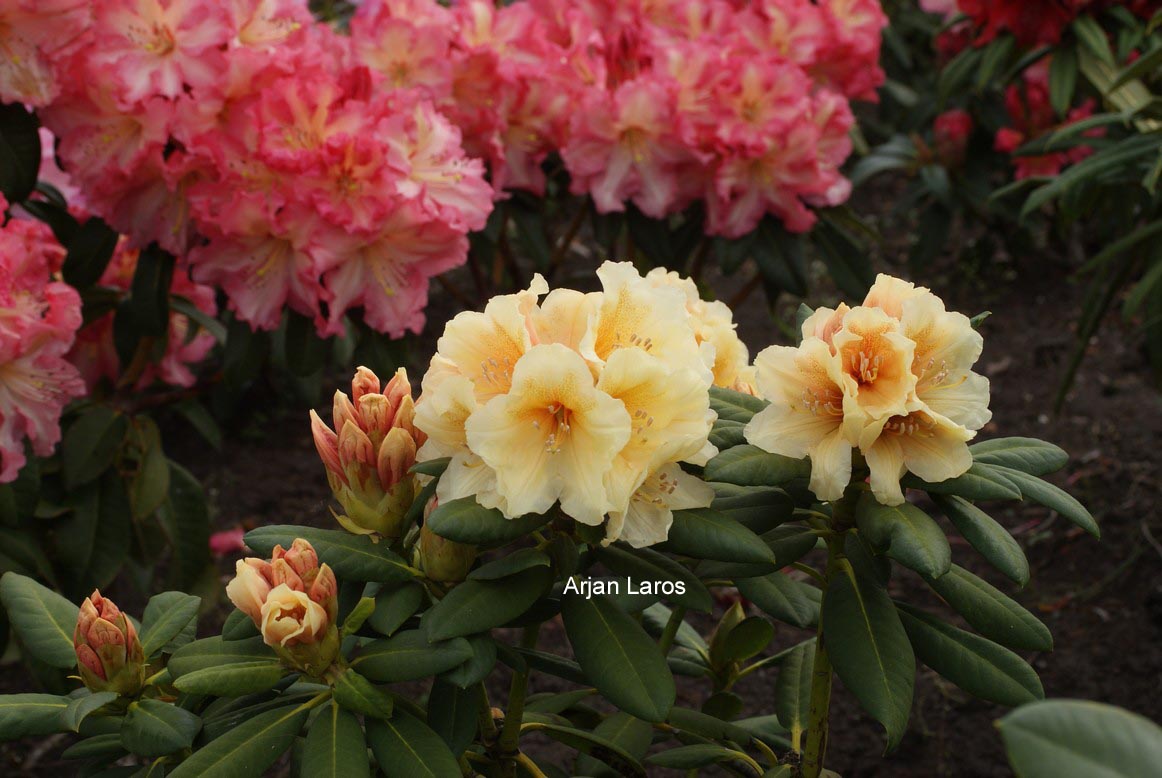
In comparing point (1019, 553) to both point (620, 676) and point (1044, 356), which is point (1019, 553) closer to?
point (620, 676)

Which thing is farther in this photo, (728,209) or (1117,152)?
(728,209)

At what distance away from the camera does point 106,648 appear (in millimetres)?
1060

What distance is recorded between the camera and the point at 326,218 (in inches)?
72.9

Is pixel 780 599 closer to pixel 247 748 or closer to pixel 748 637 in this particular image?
pixel 748 637

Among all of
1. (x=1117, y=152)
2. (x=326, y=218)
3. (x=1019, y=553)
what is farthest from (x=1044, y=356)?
(x=1019, y=553)

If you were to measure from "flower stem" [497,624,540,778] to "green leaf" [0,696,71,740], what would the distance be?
404mm

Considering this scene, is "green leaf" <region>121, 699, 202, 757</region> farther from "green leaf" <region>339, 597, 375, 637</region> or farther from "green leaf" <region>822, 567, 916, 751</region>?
"green leaf" <region>822, 567, 916, 751</region>

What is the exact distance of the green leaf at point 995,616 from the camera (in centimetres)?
109

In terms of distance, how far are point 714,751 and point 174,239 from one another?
121 centimetres

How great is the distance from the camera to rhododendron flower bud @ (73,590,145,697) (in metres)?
1.06

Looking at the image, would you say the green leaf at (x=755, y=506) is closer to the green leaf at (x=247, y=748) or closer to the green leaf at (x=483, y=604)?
the green leaf at (x=483, y=604)

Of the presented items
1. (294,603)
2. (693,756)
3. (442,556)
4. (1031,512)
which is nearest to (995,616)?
(693,756)

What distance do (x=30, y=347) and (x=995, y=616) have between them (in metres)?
1.35

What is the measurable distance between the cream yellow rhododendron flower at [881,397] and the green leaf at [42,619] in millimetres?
670
